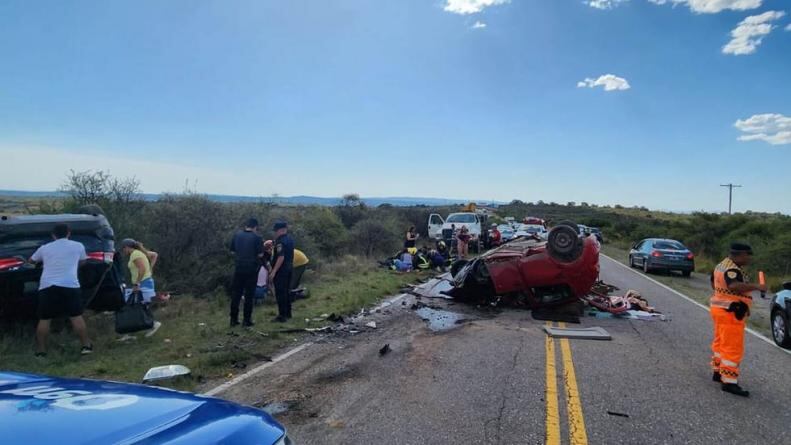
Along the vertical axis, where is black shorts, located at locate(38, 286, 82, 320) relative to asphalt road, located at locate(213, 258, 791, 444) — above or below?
above

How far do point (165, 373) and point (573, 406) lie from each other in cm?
430

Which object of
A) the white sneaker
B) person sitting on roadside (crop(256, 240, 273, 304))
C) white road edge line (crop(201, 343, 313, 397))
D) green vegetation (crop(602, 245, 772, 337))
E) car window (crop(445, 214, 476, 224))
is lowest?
green vegetation (crop(602, 245, 772, 337))

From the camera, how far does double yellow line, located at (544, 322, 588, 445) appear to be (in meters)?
4.21

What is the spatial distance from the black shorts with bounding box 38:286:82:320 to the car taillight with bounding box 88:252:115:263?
76 cm

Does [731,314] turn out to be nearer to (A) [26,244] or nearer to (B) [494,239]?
(A) [26,244]

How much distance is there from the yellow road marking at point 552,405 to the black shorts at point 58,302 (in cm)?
616

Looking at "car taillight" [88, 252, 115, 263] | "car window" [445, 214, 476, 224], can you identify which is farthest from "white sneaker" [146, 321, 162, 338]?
"car window" [445, 214, 476, 224]

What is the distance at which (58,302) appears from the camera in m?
6.87

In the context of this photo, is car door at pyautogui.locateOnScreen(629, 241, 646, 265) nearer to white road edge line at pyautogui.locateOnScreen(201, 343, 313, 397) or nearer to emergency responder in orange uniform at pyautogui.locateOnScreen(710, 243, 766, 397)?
emergency responder in orange uniform at pyautogui.locateOnScreen(710, 243, 766, 397)

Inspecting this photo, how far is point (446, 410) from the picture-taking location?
188 inches

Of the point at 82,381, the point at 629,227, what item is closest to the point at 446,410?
the point at 82,381

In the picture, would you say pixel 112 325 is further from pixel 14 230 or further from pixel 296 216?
pixel 296 216

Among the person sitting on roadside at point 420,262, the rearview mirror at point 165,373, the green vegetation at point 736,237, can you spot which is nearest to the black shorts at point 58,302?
the rearview mirror at point 165,373

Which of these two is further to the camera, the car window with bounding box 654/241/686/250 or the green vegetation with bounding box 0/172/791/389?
the car window with bounding box 654/241/686/250
